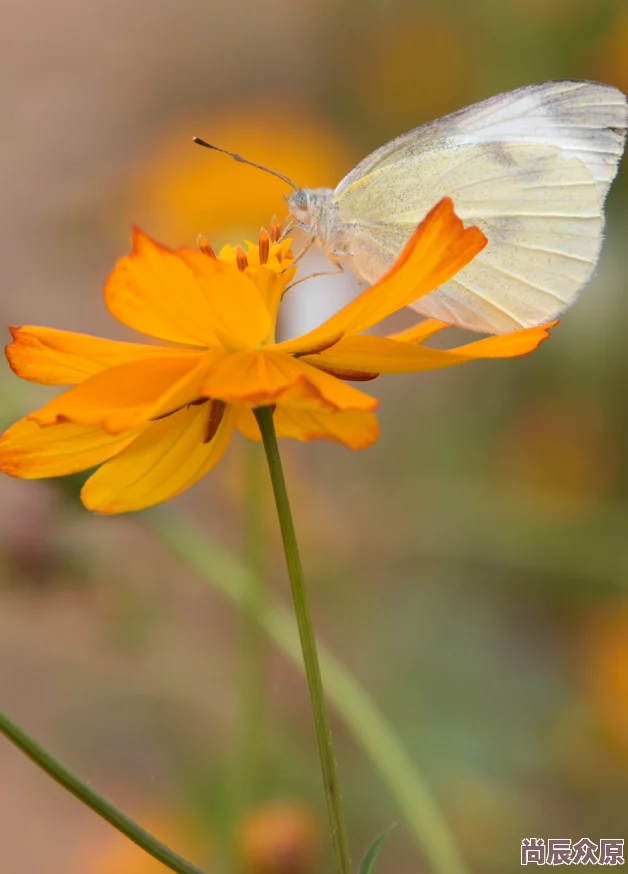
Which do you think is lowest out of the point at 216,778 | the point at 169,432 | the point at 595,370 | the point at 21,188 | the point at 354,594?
the point at 169,432

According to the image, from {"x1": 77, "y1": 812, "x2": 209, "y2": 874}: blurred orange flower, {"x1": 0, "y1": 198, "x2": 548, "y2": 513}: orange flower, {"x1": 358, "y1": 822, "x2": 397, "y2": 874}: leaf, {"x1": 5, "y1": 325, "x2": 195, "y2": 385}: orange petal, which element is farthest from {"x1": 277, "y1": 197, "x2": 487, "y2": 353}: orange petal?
{"x1": 77, "y1": 812, "x2": 209, "y2": 874}: blurred orange flower

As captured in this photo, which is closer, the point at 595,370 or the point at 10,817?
the point at 595,370

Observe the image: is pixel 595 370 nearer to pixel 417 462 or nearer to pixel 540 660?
pixel 417 462

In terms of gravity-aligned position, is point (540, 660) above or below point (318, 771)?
above

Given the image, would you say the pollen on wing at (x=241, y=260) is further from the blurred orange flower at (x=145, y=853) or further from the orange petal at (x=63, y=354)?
the blurred orange flower at (x=145, y=853)

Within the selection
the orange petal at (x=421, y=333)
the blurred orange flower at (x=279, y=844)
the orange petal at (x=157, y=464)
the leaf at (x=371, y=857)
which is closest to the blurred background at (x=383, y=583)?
the blurred orange flower at (x=279, y=844)

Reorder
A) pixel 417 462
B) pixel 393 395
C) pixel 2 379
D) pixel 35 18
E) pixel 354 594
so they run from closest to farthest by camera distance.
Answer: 1. pixel 2 379
2. pixel 354 594
3. pixel 417 462
4. pixel 393 395
5. pixel 35 18

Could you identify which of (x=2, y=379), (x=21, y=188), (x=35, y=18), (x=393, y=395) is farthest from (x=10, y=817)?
(x=35, y=18)
